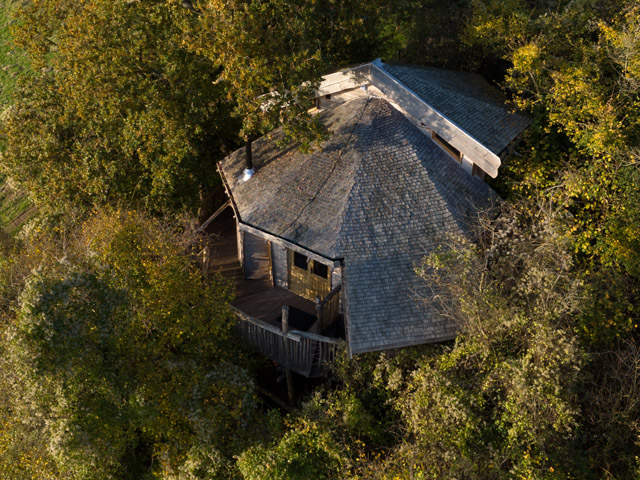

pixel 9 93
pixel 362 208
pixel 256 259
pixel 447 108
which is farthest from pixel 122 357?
pixel 9 93

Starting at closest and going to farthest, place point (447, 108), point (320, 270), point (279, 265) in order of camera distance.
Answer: point (447, 108)
point (320, 270)
point (279, 265)

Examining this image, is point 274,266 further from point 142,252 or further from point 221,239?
point 142,252

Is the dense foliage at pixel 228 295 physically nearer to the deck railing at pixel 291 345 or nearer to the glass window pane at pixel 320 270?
the deck railing at pixel 291 345

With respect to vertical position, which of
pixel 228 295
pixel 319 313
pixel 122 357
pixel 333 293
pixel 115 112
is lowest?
pixel 319 313

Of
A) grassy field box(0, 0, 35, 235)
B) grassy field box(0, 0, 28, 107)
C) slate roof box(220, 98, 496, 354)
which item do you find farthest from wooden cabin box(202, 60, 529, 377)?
grassy field box(0, 0, 28, 107)

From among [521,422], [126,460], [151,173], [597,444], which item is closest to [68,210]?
[151,173]

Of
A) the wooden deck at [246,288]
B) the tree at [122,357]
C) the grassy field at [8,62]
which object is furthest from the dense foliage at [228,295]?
the grassy field at [8,62]

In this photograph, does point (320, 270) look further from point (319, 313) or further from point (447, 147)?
point (447, 147)

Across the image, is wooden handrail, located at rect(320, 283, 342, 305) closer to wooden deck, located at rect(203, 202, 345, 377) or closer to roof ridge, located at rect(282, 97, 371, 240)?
wooden deck, located at rect(203, 202, 345, 377)
